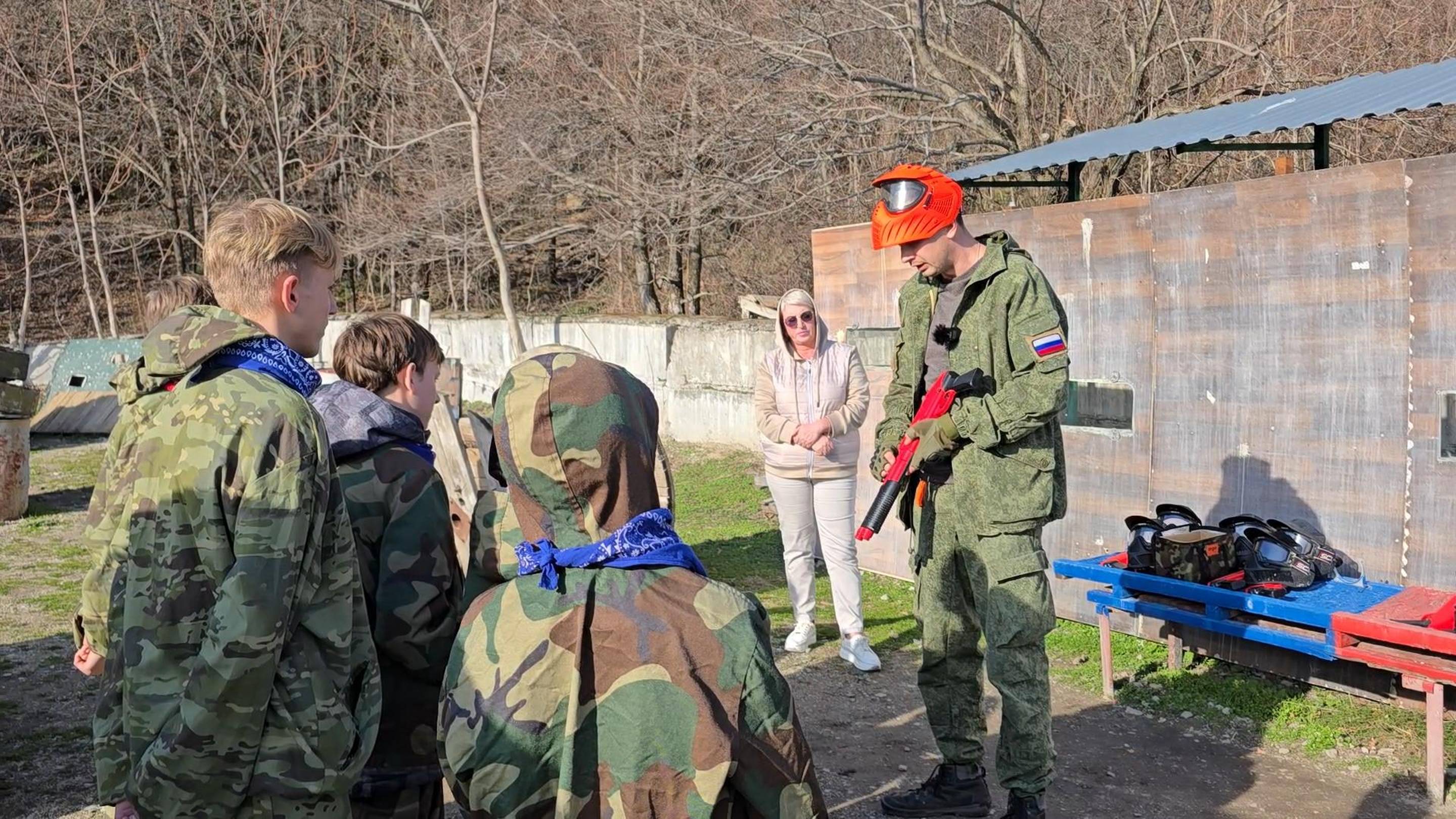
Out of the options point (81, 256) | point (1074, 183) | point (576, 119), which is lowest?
point (1074, 183)

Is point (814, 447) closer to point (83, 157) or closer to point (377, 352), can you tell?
point (377, 352)

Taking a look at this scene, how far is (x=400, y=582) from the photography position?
9.32ft

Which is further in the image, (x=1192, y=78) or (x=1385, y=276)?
(x=1192, y=78)

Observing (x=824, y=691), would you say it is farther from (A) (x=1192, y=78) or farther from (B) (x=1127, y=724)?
(A) (x=1192, y=78)

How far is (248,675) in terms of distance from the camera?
2084mm

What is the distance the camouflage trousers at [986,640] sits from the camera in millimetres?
3986

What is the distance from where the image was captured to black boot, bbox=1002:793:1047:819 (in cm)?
402

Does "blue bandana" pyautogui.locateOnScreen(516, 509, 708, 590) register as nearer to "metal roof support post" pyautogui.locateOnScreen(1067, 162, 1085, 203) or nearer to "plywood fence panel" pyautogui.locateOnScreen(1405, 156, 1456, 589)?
"plywood fence panel" pyautogui.locateOnScreen(1405, 156, 1456, 589)

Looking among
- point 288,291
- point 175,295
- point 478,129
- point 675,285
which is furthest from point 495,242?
point 288,291

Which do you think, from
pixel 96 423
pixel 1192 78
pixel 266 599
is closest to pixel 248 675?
pixel 266 599

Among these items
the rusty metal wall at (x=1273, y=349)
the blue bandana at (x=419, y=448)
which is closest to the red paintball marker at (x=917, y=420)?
the rusty metal wall at (x=1273, y=349)

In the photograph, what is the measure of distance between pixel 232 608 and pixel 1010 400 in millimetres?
2635

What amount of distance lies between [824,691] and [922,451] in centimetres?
221

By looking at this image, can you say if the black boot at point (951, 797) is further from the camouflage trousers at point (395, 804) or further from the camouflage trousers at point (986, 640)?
the camouflage trousers at point (395, 804)
